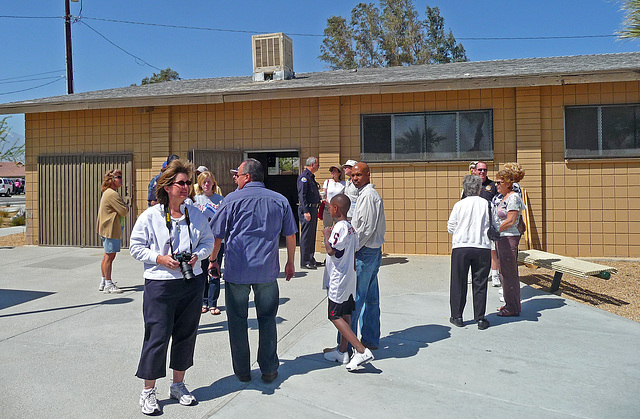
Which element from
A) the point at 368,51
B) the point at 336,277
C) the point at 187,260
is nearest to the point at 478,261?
the point at 336,277

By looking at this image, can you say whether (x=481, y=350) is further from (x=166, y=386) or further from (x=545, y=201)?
(x=545, y=201)

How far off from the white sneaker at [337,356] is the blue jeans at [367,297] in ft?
0.78

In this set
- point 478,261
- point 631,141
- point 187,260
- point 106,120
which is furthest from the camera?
point 106,120

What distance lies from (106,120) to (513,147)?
28.8ft

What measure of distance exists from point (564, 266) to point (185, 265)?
17.7 feet

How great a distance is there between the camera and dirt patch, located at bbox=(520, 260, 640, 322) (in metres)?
6.88

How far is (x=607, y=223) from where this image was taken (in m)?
9.98

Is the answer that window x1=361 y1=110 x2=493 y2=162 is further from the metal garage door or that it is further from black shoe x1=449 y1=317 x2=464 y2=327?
the metal garage door

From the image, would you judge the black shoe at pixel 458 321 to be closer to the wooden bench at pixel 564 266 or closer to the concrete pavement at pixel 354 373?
the concrete pavement at pixel 354 373

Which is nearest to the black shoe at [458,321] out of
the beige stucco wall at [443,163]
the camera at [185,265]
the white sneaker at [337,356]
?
the white sneaker at [337,356]

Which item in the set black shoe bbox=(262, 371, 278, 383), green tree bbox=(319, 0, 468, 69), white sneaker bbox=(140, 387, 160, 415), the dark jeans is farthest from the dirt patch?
green tree bbox=(319, 0, 468, 69)

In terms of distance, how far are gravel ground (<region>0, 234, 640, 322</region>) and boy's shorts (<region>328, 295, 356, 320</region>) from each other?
392 centimetres

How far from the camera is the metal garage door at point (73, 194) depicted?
40.0 ft

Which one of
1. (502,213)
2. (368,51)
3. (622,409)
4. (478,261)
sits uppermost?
(368,51)
